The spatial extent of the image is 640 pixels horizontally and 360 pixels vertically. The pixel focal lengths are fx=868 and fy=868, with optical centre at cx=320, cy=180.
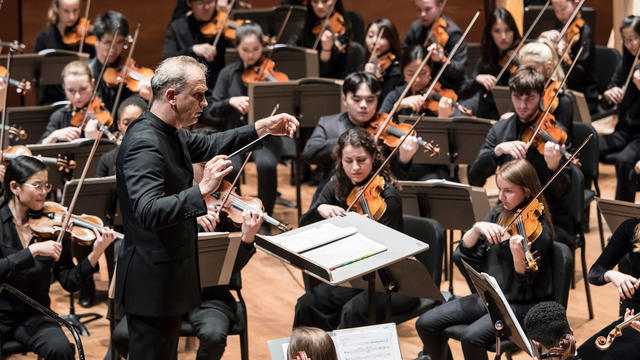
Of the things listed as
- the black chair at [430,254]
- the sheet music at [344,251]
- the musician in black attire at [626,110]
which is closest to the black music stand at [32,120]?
the black chair at [430,254]

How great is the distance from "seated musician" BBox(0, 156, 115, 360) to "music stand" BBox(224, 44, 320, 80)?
2.25m

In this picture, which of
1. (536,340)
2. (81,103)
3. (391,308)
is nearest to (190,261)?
(536,340)

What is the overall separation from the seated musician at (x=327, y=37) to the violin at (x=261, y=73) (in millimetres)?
669

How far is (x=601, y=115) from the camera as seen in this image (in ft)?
18.7

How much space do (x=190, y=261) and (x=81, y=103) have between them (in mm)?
2530

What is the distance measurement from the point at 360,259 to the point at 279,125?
47 cm

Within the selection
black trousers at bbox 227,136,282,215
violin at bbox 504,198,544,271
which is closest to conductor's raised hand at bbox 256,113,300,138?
violin at bbox 504,198,544,271

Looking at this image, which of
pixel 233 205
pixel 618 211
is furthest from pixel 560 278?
pixel 233 205

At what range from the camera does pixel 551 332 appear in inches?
97.6

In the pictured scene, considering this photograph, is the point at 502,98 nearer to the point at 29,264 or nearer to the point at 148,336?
the point at 29,264

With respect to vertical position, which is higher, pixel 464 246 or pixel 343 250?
pixel 343 250

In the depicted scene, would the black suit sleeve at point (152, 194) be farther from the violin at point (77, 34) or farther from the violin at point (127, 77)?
the violin at point (77, 34)

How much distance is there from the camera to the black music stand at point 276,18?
6.16 meters

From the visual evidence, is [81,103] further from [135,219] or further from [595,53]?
[595,53]
